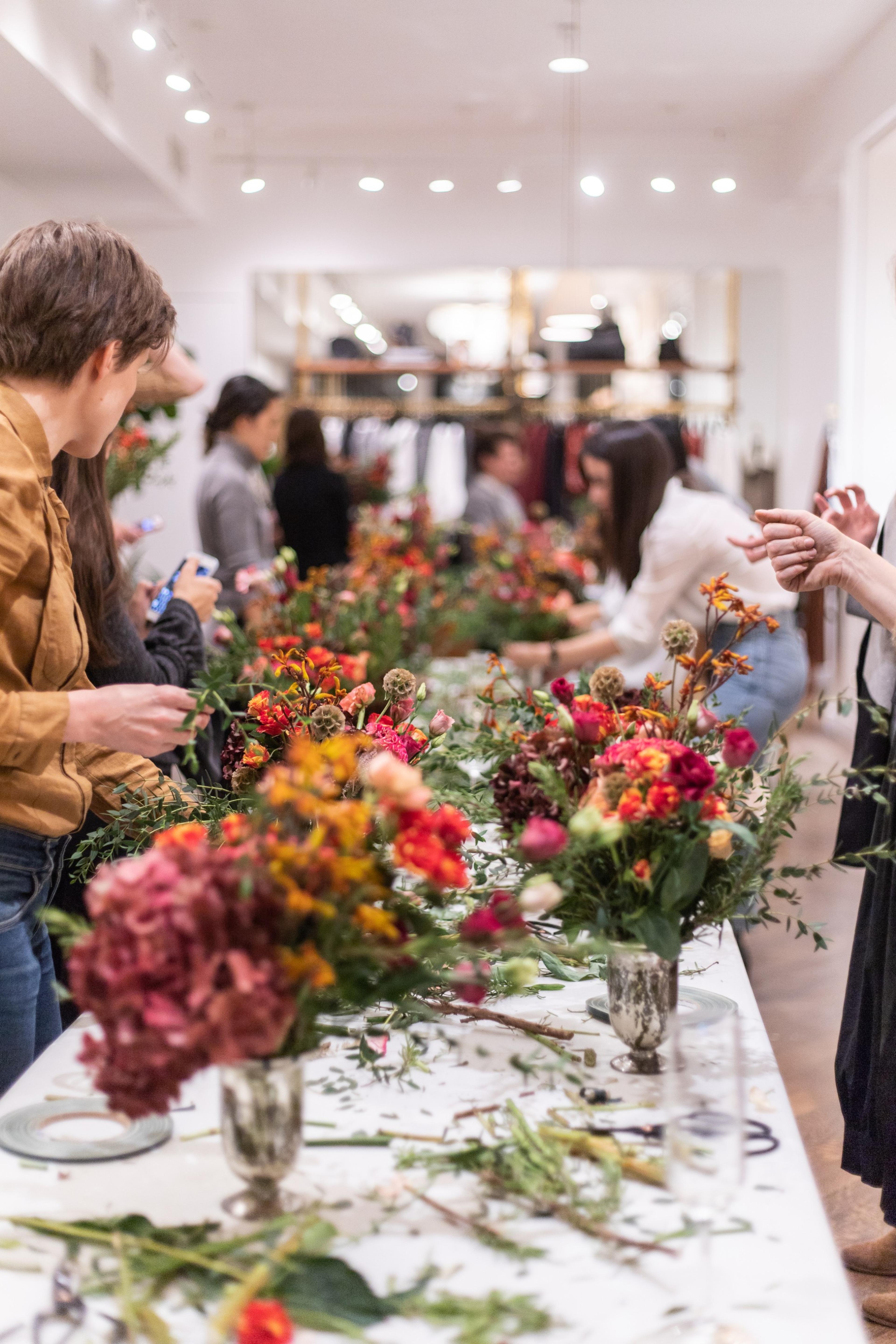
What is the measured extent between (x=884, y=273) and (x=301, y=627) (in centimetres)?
409

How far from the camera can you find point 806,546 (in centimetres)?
168

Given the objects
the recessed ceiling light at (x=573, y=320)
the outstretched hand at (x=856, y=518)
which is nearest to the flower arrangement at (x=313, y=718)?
Result: the outstretched hand at (x=856, y=518)

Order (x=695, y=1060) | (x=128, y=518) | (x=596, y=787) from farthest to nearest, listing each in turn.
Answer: (x=128, y=518), (x=596, y=787), (x=695, y=1060)

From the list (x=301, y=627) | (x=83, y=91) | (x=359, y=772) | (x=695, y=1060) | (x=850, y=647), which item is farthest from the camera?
(x=850, y=647)

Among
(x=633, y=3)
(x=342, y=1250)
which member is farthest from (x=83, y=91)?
(x=342, y=1250)

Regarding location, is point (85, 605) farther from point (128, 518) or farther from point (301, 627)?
point (128, 518)

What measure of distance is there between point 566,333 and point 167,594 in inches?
250

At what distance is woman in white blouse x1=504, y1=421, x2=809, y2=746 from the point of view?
2.82m

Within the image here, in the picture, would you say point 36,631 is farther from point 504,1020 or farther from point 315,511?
point 315,511

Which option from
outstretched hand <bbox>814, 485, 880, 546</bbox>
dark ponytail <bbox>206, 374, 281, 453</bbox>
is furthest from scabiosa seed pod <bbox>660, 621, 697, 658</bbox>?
dark ponytail <bbox>206, 374, 281, 453</bbox>

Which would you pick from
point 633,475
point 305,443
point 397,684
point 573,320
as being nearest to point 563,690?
point 397,684

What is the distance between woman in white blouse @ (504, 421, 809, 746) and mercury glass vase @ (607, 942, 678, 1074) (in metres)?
1.47

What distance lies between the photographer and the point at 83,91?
5.12m

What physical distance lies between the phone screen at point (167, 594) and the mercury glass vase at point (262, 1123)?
4.01 ft
